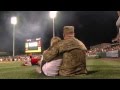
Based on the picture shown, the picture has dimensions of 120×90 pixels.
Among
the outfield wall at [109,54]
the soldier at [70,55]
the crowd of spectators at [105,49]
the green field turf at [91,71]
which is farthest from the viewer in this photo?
the outfield wall at [109,54]

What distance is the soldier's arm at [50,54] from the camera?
766cm

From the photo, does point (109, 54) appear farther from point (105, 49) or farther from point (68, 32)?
point (68, 32)

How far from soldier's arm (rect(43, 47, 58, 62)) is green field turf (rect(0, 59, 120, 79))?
41 centimetres

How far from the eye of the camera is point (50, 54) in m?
7.69

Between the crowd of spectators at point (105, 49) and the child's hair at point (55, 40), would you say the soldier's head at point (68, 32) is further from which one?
the crowd of spectators at point (105, 49)

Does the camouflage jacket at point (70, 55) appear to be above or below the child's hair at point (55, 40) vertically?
below

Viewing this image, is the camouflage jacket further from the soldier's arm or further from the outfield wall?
the outfield wall

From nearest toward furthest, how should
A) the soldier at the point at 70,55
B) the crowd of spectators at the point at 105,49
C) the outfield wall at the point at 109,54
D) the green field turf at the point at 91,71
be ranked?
the green field turf at the point at 91,71 → the soldier at the point at 70,55 → the crowd of spectators at the point at 105,49 → the outfield wall at the point at 109,54

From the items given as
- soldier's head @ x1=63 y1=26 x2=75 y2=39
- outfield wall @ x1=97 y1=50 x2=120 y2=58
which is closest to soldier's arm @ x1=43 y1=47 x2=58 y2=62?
soldier's head @ x1=63 y1=26 x2=75 y2=39

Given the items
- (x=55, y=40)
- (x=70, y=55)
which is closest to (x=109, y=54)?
(x=70, y=55)

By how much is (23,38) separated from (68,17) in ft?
4.03

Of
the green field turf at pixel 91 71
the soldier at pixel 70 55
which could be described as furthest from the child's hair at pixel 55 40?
the green field turf at pixel 91 71
